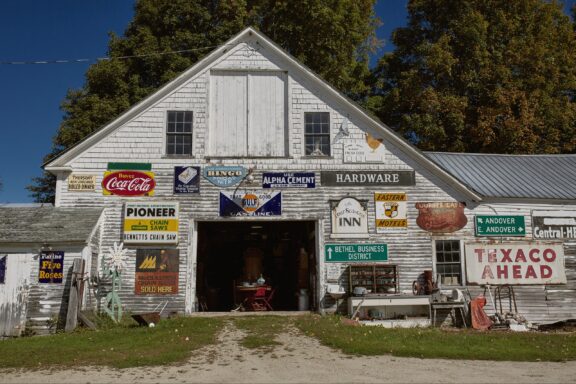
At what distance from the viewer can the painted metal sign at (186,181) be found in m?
17.0

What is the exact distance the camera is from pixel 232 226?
896 inches

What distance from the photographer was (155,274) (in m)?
16.5

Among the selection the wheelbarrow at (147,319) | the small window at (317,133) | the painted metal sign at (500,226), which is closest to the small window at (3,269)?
the wheelbarrow at (147,319)

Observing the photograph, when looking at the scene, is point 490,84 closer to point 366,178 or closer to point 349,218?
point 366,178

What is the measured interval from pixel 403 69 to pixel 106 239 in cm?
2297

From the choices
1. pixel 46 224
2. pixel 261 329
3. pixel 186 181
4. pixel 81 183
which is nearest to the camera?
pixel 261 329

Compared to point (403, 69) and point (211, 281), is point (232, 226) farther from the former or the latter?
point (403, 69)

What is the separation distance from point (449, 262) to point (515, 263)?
2189 millimetres

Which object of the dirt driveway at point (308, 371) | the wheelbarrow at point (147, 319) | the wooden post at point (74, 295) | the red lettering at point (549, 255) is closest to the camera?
the dirt driveway at point (308, 371)

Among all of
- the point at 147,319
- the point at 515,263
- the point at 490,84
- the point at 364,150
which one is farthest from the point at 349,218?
the point at 490,84

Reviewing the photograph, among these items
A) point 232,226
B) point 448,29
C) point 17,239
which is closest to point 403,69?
point 448,29

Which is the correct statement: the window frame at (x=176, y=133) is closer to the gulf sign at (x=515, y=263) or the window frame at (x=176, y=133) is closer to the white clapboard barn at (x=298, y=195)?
the white clapboard barn at (x=298, y=195)

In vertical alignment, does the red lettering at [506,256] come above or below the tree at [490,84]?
below

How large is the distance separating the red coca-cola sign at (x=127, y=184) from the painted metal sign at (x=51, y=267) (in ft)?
8.22
